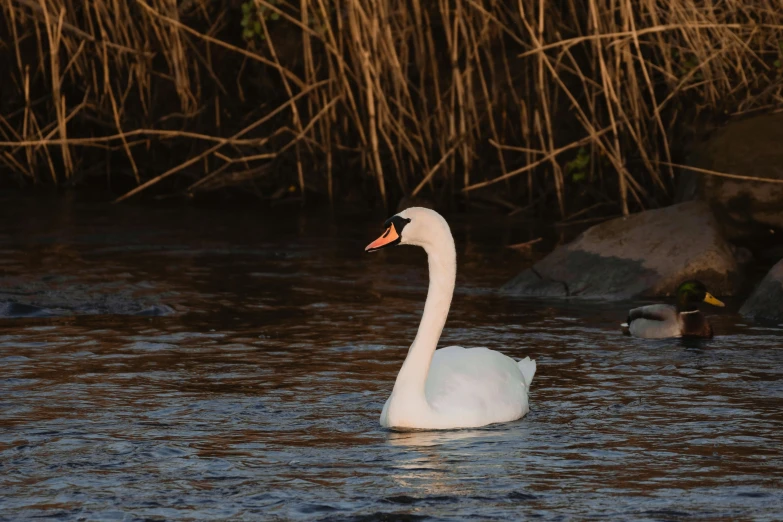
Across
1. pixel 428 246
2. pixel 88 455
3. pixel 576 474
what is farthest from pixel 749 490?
pixel 88 455

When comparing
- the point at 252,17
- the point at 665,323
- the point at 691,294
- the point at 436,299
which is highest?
the point at 252,17

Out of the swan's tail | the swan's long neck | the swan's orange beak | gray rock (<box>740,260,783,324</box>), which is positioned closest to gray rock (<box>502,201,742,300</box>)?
gray rock (<box>740,260,783,324</box>)

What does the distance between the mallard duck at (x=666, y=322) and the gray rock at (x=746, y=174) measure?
2.55m

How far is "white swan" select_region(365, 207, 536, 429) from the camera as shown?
25.8 feet

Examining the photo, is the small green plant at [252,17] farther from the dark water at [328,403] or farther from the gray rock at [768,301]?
the gray rock at [768,301]

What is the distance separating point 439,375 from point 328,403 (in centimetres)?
65

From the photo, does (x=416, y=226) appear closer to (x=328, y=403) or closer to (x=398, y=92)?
(x=328, y=403)

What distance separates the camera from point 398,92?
16.1 meters

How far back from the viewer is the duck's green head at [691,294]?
11.3m

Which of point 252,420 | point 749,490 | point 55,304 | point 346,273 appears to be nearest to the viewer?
point 749,490

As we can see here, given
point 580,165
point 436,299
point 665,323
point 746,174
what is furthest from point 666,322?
point 580,165

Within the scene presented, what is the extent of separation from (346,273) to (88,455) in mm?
6626

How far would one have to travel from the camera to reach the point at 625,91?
15344 mm

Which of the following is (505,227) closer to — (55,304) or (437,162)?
A: (437,162)
